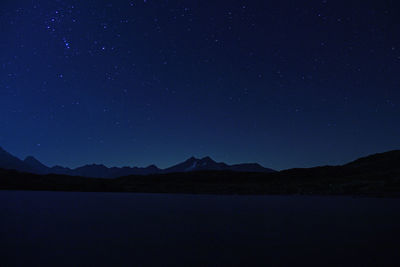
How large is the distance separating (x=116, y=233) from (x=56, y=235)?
3.73 meters

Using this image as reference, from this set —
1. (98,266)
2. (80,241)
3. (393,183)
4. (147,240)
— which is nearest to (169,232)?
(147,240)

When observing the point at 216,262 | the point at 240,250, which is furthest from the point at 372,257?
the point at 216,262

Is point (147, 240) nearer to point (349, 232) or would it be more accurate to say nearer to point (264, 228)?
point (264, 228)

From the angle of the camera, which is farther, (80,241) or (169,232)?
(169,232)

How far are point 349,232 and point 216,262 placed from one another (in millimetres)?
12771

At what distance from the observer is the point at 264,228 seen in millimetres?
21969

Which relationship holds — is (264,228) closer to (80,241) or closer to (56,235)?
(80,241)

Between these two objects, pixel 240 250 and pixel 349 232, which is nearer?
pixel 240 250

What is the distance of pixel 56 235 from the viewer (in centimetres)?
1800

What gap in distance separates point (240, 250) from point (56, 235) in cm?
1199

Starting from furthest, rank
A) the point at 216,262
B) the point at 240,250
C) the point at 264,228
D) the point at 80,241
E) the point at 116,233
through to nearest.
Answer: the point at 264,228
the point at 116,233
the point at 80,241
the point at 240,250
the point at 216,262

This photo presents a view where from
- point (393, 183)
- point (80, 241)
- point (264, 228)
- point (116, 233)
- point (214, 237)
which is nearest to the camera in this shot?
point (80, 241)

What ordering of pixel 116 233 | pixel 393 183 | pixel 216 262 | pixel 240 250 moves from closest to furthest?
pixel 216 262
pixel 240 250
pixel 116 233
pixel 393 183

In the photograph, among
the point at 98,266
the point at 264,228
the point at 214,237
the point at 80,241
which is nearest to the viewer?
the point at 98,266
